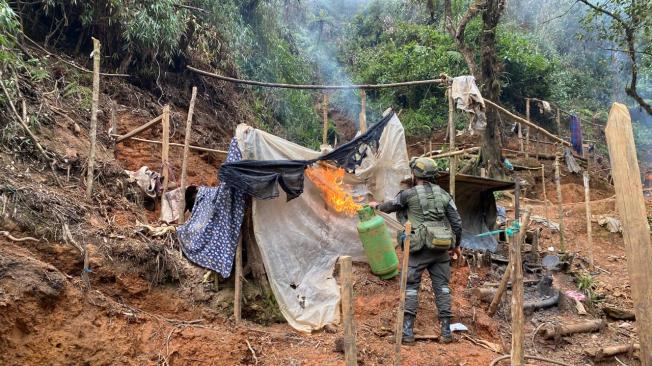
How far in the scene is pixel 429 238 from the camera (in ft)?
15.3

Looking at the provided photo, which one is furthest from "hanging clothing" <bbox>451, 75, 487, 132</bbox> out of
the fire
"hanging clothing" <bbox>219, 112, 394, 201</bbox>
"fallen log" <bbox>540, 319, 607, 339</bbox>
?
"fallen log" <bbox>540, 319, 607, 339</bbox>

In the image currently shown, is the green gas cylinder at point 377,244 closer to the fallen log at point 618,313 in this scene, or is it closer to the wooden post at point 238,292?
the wooden post at point 238,292

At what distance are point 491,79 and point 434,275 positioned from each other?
819cm

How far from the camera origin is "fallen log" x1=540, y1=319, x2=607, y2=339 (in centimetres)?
532

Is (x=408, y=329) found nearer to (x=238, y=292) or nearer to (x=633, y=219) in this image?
(x=238, y=292)

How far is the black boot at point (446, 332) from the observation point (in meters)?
4.63

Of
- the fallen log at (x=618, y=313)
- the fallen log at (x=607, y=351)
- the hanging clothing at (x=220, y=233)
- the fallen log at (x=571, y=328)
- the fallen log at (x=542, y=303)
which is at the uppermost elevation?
the hanging clothing at (x=220, y=233)

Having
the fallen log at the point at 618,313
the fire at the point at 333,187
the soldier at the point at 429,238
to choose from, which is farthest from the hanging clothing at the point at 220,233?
the fallen log at the point at 618,313

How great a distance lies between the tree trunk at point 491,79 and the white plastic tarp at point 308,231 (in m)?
4.69

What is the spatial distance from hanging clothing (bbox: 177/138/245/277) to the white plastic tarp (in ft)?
0.63

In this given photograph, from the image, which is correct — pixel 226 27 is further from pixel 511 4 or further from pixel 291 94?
pixel 511 4

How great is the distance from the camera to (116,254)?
4.83m

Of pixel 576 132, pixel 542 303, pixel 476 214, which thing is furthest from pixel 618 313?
pixel 576 132

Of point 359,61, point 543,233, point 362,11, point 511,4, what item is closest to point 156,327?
point 543,233
